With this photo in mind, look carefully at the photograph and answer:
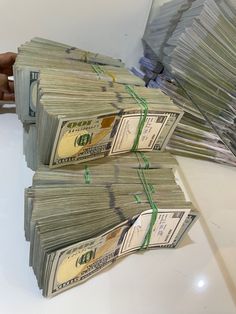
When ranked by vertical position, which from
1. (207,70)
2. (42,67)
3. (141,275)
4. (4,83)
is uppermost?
(207,70)

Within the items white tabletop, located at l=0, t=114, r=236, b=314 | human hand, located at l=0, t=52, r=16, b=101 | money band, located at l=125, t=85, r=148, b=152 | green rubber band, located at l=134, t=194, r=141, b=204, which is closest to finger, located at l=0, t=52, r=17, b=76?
human hand, located at l=0, t=52, r=16, b=101

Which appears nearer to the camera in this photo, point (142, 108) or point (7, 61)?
point (142, 108)

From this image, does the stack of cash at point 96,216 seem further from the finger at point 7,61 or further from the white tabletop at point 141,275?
the finger at point 7,61

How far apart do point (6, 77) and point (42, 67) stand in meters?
0.29

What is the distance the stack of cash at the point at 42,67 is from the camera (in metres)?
1.05

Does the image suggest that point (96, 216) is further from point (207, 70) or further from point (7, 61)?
point (7, 61)

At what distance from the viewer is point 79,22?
1.54 metres

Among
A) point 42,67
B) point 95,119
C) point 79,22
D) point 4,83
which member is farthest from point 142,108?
point 79,22

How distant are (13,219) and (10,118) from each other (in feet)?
1.90

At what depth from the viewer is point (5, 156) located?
1.18 m

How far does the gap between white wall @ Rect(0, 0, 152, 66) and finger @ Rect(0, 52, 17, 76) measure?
0.80ft

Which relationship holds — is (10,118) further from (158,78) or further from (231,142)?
(231,142)

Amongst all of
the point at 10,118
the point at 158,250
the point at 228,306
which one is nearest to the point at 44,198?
the point at 158,250

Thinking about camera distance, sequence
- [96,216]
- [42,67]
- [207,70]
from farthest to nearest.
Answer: [207,70] < [42,67] < [96,216]
